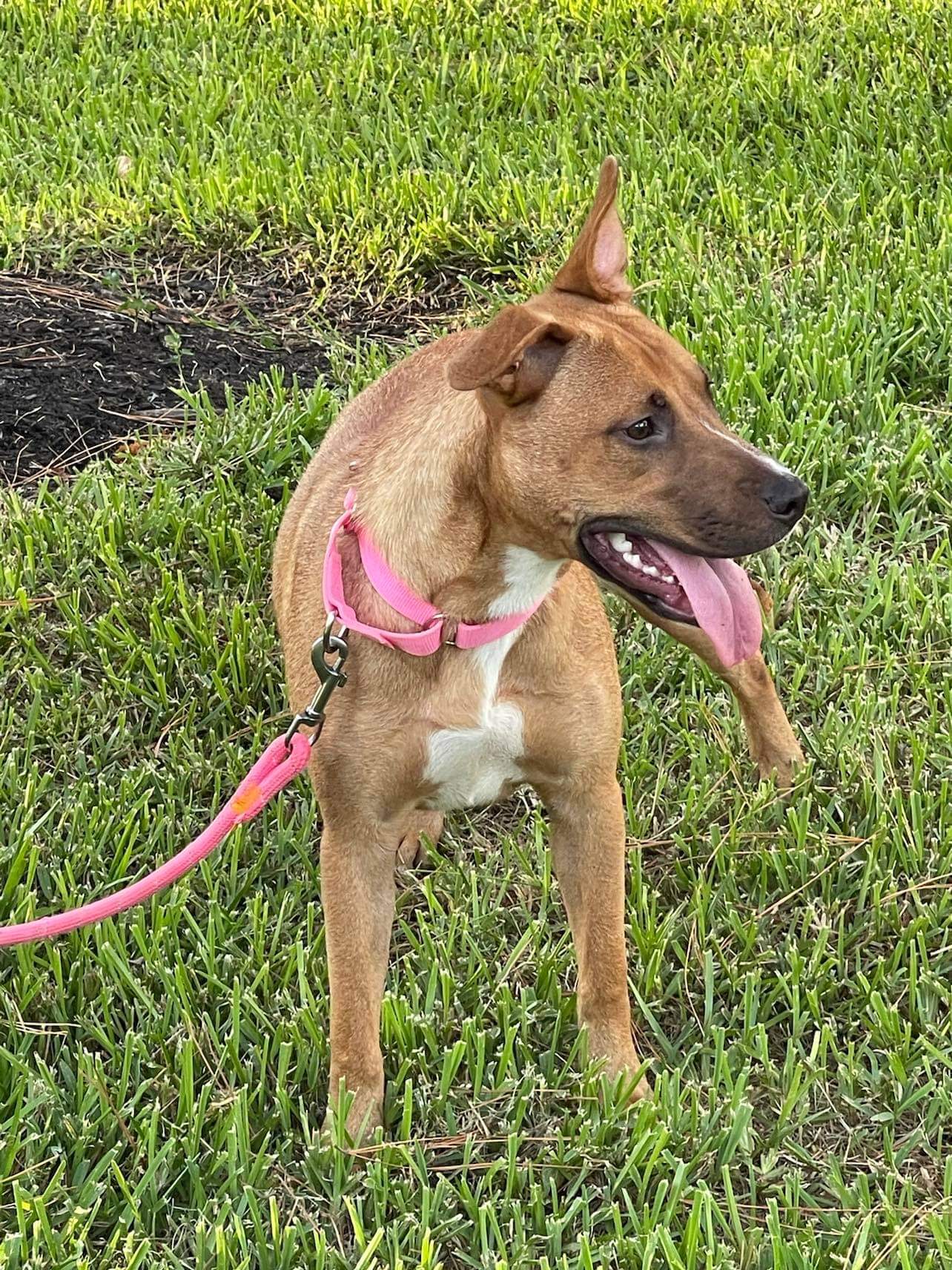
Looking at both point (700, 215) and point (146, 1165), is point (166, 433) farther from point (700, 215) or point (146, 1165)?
point (146, 1165)

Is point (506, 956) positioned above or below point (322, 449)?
below

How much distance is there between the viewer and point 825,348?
5.36 meters

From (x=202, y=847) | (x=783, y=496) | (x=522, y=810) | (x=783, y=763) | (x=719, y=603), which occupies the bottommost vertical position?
(x=522, y=810)

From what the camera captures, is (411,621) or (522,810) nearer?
(411,621)

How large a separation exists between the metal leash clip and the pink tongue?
0.65 metres

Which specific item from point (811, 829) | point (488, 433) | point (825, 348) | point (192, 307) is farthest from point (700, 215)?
point (488, 433)

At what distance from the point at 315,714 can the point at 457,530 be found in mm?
462

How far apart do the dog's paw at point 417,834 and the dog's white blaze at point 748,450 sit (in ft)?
4.84

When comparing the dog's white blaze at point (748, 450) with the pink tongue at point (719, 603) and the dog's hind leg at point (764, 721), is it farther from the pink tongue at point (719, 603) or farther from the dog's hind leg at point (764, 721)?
the dog's hind leg at point (764, 721)

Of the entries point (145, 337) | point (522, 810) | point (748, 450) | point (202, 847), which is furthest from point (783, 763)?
point (145, 337)

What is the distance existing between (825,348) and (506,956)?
2.77m

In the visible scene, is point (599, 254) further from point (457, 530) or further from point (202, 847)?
point (202, 847)

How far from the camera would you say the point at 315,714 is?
3.00m

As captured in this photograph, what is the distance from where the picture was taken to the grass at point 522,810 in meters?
3.01
